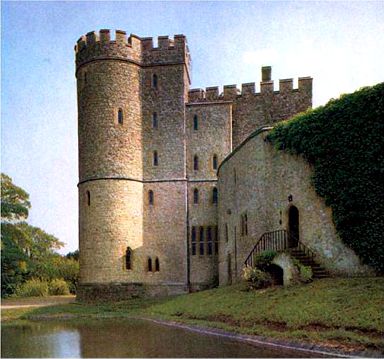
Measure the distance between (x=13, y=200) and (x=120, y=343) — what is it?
89.0 feet

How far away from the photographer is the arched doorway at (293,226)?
790 inches

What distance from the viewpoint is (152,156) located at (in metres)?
30.1

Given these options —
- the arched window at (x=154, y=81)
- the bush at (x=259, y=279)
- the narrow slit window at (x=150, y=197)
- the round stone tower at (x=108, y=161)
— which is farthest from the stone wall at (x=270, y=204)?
the arched window at (x=154, y=81)

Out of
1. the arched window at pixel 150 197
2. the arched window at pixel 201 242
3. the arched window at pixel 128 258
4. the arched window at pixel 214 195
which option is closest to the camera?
the arched window at pixel 128 258

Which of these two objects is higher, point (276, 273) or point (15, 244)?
point (15, 244)

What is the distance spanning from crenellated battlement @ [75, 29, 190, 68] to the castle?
6cm

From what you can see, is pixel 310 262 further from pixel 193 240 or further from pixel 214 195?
pixel 214 195

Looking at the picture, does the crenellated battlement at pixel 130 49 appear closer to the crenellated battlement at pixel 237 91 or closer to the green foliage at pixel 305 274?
the crenellated battlement at pixel 237 91

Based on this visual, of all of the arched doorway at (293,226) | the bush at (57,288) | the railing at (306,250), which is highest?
the arched doorway at (293,226)

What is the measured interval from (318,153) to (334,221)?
2553 mm

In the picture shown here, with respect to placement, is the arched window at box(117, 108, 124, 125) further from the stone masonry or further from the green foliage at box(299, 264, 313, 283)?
the green foliage at box(299, 264, 313, 283)

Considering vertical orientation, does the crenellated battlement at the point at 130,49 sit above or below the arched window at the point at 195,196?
above

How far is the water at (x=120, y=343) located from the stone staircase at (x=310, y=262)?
5.68m

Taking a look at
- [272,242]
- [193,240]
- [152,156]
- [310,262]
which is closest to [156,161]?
[152,156]
